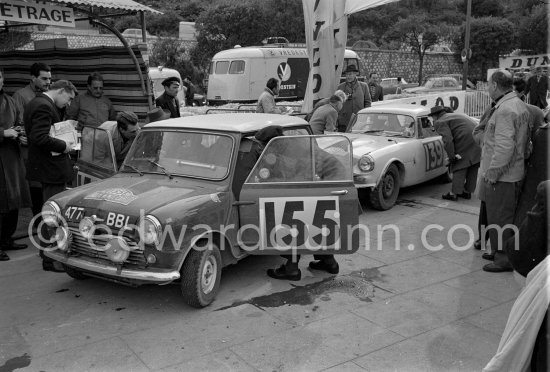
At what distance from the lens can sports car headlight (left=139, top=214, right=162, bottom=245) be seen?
420 centimetres

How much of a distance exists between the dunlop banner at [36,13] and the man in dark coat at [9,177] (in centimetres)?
140

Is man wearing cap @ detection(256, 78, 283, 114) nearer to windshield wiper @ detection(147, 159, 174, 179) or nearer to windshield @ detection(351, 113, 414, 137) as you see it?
windshield @ detection(351, 113, 414, 137)

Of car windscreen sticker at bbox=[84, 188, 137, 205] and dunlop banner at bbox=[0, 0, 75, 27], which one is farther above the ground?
dunlop banner at bbox=[0, 0, 75, 27]

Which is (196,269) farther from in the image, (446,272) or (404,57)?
(404,57)

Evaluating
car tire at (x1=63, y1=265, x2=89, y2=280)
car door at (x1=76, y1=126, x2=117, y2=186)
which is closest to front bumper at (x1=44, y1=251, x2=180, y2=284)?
car tire at (x1=63, y1=265, x2=89, y2=280)

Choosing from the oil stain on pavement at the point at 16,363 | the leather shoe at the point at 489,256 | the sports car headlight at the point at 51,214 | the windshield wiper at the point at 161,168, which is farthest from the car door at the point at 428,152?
the oil stain on pavement at the point at 16,363

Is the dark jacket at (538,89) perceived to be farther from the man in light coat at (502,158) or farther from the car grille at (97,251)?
the car grille at (97,251)

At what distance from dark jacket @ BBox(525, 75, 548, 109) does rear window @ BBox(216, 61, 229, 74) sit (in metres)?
10.5

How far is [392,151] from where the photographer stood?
806cm

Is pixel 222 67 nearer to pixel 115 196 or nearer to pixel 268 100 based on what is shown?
pixel 268 100

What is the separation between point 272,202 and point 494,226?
2500 mm

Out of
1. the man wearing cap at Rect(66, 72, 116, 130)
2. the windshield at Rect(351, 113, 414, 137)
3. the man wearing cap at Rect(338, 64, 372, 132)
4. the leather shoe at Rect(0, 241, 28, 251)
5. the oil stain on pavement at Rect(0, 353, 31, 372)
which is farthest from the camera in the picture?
the man wearing cap at Rect(338, 64, 372, 132)

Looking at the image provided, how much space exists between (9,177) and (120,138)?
4.10 feet

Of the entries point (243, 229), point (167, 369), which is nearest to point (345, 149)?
point (243, 229)
